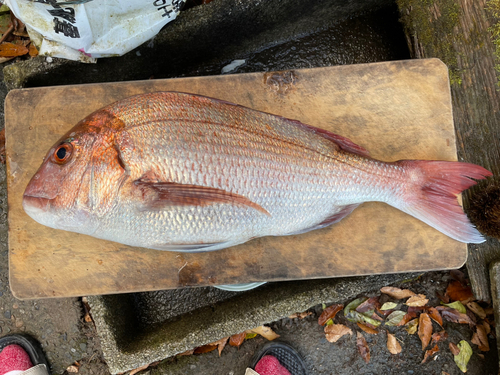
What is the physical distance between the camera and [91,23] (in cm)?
198

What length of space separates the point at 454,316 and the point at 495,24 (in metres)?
2.42

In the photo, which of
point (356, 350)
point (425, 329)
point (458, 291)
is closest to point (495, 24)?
point (458, 291)

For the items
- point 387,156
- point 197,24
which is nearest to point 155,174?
point 197,24

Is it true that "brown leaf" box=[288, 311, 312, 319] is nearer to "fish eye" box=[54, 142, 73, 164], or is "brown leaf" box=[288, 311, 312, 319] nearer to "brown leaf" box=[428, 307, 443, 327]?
"brown leaf" box=[428, 307, 443, 327]

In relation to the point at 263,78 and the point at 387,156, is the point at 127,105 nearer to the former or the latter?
the point at 263,78

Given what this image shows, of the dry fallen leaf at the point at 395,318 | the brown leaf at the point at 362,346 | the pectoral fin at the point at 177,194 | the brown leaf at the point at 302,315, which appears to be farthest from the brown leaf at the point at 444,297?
the pectoral fin at the point at 177,194

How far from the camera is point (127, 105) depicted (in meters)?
1.60

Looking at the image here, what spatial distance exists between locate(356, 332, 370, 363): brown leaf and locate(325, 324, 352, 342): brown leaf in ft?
0.35

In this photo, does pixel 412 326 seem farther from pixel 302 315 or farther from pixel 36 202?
pixel 36 202

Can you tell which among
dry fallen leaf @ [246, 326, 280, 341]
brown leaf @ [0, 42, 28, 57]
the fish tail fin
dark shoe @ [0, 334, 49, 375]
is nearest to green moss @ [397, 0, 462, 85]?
the fish tail fin

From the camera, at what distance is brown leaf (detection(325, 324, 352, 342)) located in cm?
278

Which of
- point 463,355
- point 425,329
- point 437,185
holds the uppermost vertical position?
point 437,185

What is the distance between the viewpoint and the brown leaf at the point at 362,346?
9.16 feet

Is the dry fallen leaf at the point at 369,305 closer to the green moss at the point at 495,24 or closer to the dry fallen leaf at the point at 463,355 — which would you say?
the dry fallen leaf at the point at 463,355
